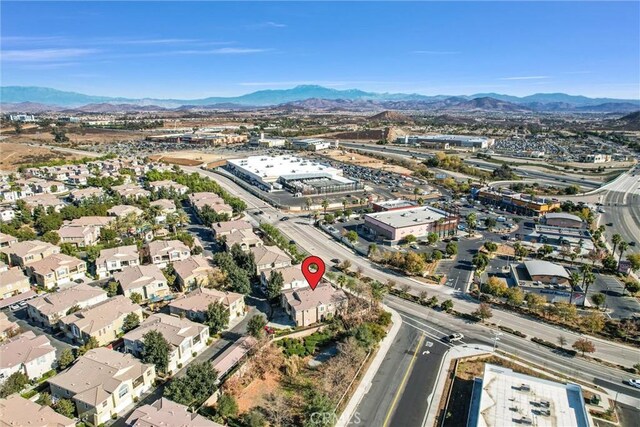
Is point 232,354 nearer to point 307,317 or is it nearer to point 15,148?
point 307,317

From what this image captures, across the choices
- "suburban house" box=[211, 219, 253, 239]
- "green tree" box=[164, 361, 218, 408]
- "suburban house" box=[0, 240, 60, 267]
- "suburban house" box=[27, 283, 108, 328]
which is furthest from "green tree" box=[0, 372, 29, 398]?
"suburban house" box=[211, 219, 253, 239]

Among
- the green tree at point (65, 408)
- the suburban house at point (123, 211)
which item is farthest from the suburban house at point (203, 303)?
the suburban house at point (123, 211)

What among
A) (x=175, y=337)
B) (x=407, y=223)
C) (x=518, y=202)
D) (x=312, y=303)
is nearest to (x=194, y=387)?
(x=175, y=337)

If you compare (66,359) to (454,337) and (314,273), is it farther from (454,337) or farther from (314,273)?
(454,337)

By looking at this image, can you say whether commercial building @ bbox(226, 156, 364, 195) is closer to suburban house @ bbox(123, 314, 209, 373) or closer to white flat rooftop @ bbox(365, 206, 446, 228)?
white flat rooftop @ bbox(365, 206, 446, 228)

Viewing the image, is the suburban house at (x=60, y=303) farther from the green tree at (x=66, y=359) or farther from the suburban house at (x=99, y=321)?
the green tree at (x=66, y=359)

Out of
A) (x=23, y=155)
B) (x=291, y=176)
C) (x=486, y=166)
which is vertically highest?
(x=23, y=155)
